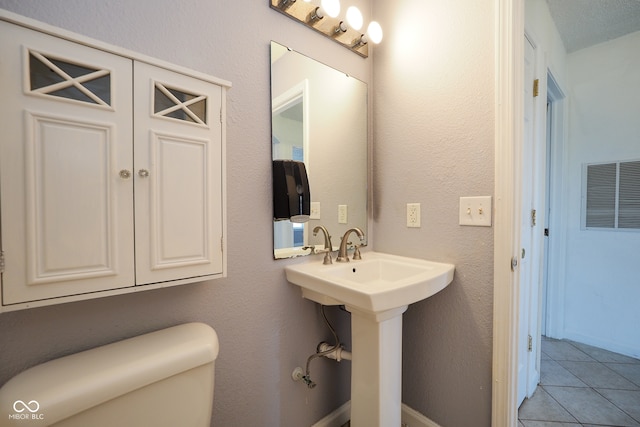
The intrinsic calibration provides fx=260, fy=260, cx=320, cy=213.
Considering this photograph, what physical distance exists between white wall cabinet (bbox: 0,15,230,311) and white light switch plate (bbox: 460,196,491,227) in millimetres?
1001

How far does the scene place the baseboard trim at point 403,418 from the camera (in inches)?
49.9

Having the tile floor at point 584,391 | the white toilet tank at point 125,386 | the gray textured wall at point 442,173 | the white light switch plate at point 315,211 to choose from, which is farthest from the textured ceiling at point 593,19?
the white toilet tank at point 125,386

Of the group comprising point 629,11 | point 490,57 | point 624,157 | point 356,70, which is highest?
point 629,11

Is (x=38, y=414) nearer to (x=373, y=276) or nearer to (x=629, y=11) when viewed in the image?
(x=373, y=276)

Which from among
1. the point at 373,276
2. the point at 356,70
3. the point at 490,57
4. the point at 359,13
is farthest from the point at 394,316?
the point at 359,13

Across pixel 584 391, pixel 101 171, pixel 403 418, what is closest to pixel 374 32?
pixel 101 171

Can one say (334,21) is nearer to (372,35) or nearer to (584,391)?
(372,35)

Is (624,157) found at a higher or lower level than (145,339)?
higher

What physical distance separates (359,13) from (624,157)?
225 cm

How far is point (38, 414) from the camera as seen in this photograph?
541mm

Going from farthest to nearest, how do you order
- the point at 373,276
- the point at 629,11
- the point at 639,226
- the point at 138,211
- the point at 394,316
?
1. the point at 639,226
2. the point at 629,11
3. the point at 373,276
4. the point at 394,316
5. the point at 138,211

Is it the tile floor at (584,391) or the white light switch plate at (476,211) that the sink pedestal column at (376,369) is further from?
the tile floor at (584,391)

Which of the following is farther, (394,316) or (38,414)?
(394,316)

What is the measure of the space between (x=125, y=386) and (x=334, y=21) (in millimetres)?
1618
